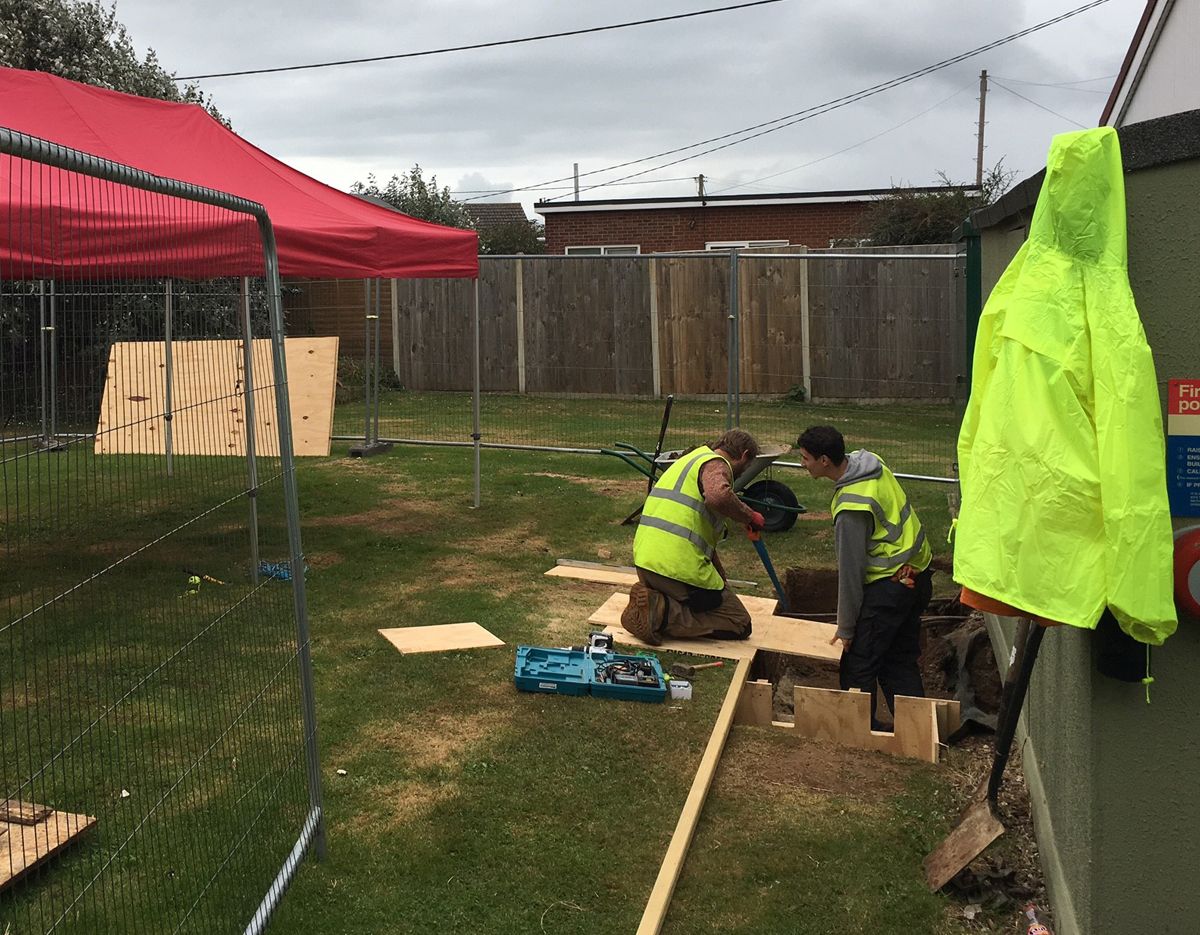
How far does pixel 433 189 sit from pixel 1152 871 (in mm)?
31362

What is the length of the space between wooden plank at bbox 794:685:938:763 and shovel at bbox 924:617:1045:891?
1042 mm

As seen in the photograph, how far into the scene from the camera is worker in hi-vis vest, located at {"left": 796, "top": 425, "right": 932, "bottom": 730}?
6.05 metres

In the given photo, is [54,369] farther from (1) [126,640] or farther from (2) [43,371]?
(1) [126,640]

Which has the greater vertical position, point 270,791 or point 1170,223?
point 1170,223

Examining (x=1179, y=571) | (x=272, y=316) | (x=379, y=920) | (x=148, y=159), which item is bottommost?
(x=379, y=920)

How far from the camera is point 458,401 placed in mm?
16750

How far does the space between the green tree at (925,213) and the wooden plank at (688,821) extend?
18954 mm

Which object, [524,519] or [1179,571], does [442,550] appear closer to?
[524,519]

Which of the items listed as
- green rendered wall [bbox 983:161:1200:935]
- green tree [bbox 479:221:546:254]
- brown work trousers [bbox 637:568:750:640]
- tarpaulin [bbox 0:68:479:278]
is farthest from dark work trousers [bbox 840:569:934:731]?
green tree [bbox 479:221:546:254]

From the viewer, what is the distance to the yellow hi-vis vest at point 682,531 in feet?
22.9

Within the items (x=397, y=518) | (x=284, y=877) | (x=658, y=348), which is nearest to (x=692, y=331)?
(x=658, y=348)

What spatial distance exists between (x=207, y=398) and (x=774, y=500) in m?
4.95

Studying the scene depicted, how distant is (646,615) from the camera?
7.14 m

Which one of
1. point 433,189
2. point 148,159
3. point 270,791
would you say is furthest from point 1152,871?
point 433,189
